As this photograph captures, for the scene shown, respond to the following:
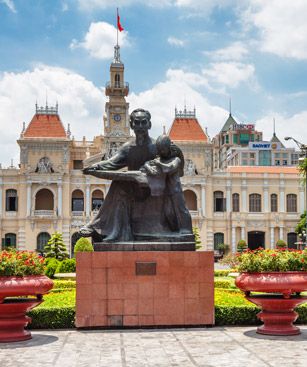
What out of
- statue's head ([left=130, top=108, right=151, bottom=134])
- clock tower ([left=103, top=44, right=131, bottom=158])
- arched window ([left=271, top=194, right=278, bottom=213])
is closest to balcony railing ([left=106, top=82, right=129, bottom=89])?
clock tower ([left=103, top=44, right=131, bottom=158])

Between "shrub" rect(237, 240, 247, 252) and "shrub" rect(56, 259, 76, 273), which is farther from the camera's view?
"shrub" rect(237, 240, 247, 252)

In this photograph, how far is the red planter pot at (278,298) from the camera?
8.82 metres

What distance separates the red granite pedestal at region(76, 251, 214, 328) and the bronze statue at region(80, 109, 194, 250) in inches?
17.9

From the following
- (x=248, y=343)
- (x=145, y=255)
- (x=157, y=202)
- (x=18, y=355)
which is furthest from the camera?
(x=157, y=202)

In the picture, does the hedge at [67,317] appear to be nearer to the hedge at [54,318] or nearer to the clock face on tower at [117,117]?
the hedge at [54,318]

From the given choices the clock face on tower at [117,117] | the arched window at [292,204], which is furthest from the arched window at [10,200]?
the arched window at [292,204]

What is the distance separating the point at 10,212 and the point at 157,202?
44128 millimetres

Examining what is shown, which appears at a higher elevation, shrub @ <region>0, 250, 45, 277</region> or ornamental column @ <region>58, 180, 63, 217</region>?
ornamental column @ <region>58, 180, 63, 217</region>

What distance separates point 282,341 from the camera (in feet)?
27.5

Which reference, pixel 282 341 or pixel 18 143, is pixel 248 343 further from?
pixel 18 143

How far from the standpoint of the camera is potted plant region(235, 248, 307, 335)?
29.0 feet

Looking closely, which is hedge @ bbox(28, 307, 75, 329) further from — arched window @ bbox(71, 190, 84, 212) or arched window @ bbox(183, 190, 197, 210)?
arched window @ bbox(183, 190, 197, 210)

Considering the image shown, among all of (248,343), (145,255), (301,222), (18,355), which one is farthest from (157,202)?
(301,222)

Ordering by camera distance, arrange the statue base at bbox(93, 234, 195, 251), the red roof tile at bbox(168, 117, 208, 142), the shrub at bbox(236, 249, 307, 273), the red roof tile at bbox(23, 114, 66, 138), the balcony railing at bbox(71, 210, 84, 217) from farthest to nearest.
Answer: the red roof tile at bbox(168, 117, 208, 142) < the red roof tile at bbox(23, 114, 66, 138) < the balcony railing at bbox(71, 210, 84, 217) < the statue base at bbox(93, 234, 195, 251) < the shrub at bbox(236, 249, 307, 273)
